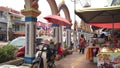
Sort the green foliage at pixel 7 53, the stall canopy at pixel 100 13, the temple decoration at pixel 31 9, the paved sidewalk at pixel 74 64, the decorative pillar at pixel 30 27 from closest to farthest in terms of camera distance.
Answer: the stall canopy at pixel 100 13 < the green foliage at pixel 7 53 < the temple decoration at pixel 31 9 < the decorative pillar at pixel 30 27 < the paved sidewalk at pixel 74 64

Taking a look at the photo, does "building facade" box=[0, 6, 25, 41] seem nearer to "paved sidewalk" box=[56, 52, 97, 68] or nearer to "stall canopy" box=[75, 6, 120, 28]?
"paved sidewalk" box=[56, 52, 97, 68]

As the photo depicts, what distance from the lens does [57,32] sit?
16.2 m

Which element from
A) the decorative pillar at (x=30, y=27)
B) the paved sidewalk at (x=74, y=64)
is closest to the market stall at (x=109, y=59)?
the paved sidewalk at (x=74, y=64)

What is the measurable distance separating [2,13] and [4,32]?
4.07m

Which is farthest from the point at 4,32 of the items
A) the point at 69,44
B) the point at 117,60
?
the point at 117,60

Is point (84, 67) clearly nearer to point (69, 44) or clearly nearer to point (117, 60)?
point (117, 60)

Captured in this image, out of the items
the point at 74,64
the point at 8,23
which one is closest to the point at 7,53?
the point at 74,64

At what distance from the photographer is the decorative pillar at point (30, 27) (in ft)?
35.1

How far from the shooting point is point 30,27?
10820mm

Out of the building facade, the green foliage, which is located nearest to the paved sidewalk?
the green foliage

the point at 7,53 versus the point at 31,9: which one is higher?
the point at 31,9

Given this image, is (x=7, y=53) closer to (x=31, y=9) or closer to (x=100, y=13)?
(x=31, y=9)

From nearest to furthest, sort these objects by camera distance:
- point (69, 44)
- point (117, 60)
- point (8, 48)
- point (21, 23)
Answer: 1. point (117, 60)
2. point (8, 48)
3. point (69, 44)
4. point (21, 23)

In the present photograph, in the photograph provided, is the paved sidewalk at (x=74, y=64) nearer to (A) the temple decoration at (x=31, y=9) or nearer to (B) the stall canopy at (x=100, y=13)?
(B) the stall canopy at (x=100, y=13)
